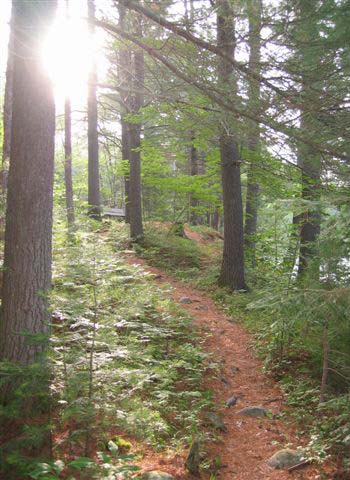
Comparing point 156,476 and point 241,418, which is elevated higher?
point 156,476

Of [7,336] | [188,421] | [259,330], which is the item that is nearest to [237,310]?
[259,330]

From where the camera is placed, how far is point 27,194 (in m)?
4.23

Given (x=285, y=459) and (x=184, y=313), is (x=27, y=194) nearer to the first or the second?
(x=285, y=459)

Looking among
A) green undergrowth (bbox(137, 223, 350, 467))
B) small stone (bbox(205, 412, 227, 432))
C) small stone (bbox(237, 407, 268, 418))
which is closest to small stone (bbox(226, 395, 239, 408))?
small stone (bbox(237, 407, 268, 418))

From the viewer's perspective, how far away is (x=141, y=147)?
42.8 feet

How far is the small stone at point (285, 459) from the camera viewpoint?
399 centimetres

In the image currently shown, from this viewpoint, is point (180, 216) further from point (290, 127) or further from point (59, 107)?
point (290, 127)

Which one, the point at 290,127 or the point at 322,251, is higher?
the point at 290,127

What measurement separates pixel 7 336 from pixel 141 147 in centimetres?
983

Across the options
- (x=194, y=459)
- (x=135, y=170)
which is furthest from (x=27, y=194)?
(x=135, y=170)

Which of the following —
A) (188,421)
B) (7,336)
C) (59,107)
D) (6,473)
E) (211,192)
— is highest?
(59,107)

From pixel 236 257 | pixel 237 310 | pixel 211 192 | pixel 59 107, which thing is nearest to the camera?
pixel 237 310

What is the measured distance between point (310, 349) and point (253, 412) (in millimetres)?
1180

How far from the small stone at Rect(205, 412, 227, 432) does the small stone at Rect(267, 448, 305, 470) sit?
75 centimetres
